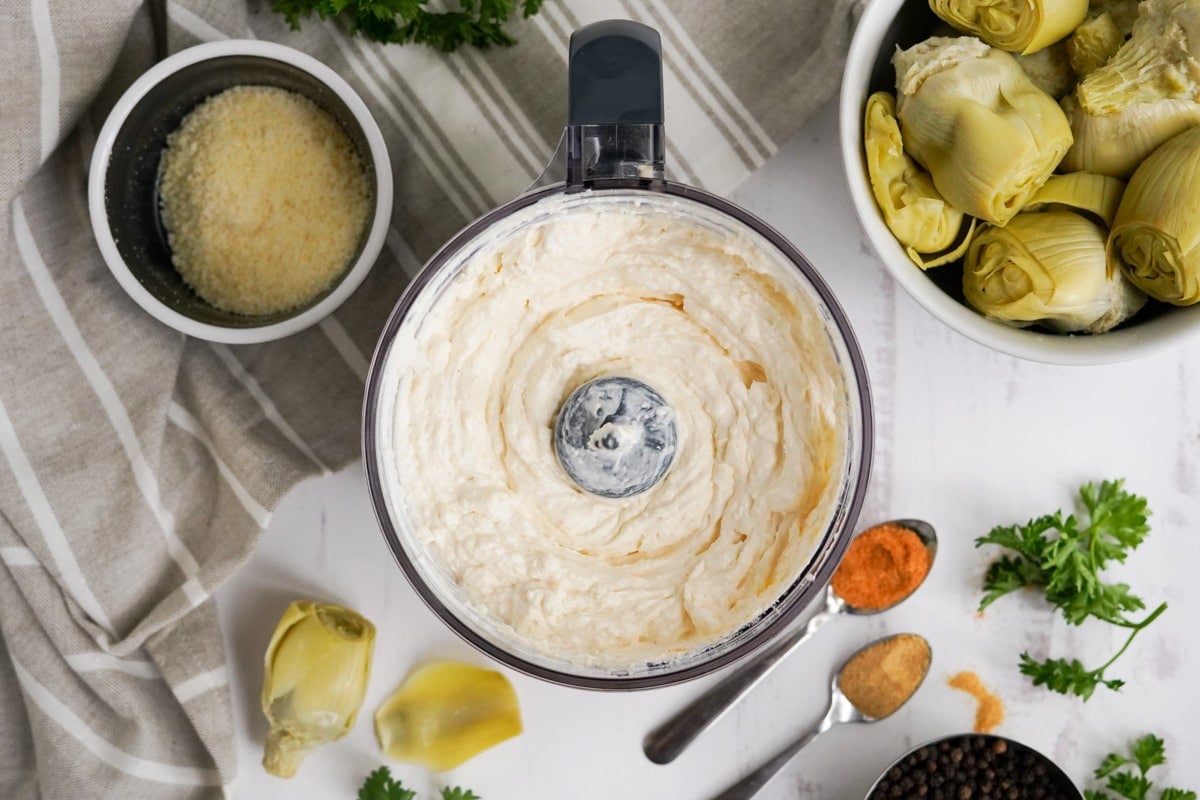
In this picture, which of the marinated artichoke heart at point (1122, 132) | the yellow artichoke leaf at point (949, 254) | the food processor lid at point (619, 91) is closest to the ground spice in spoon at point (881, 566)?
the yellow artichoke leaf at point (949, 254)

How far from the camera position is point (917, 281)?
3.39ft

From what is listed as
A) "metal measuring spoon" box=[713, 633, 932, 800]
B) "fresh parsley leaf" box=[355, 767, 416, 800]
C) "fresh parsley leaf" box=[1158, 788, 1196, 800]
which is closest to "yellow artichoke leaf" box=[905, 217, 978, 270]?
"metal measuring spoon" box=[713, 633, 932, 800]

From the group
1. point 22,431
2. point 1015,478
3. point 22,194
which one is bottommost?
point 1015,478

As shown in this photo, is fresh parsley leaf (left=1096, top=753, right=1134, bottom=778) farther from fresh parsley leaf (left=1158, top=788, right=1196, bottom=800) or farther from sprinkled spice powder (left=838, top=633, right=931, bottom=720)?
sprinkled spice powder (left=838, top=633, right=931, bottom=720)

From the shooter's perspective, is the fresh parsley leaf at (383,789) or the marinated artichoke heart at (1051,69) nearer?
the marinated artichoke heart at (1051,69)

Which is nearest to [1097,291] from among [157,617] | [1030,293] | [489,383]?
[1030,293]

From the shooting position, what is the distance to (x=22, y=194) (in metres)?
1.18

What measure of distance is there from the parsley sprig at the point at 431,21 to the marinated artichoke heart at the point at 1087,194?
1.88 ft

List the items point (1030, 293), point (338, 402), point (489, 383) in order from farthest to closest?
1. point (338, 402)
2. point (489, 383)
3. point (1030, 293)

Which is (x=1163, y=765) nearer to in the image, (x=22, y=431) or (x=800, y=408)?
(x=800, y=408)

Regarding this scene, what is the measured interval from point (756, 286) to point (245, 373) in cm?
61

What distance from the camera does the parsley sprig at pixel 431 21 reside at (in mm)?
1124

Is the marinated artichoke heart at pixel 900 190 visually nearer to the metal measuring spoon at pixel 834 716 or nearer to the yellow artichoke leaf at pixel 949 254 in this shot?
the yellow artichoke leaf at pixel 949 254

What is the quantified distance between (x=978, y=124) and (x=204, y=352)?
88 cm
